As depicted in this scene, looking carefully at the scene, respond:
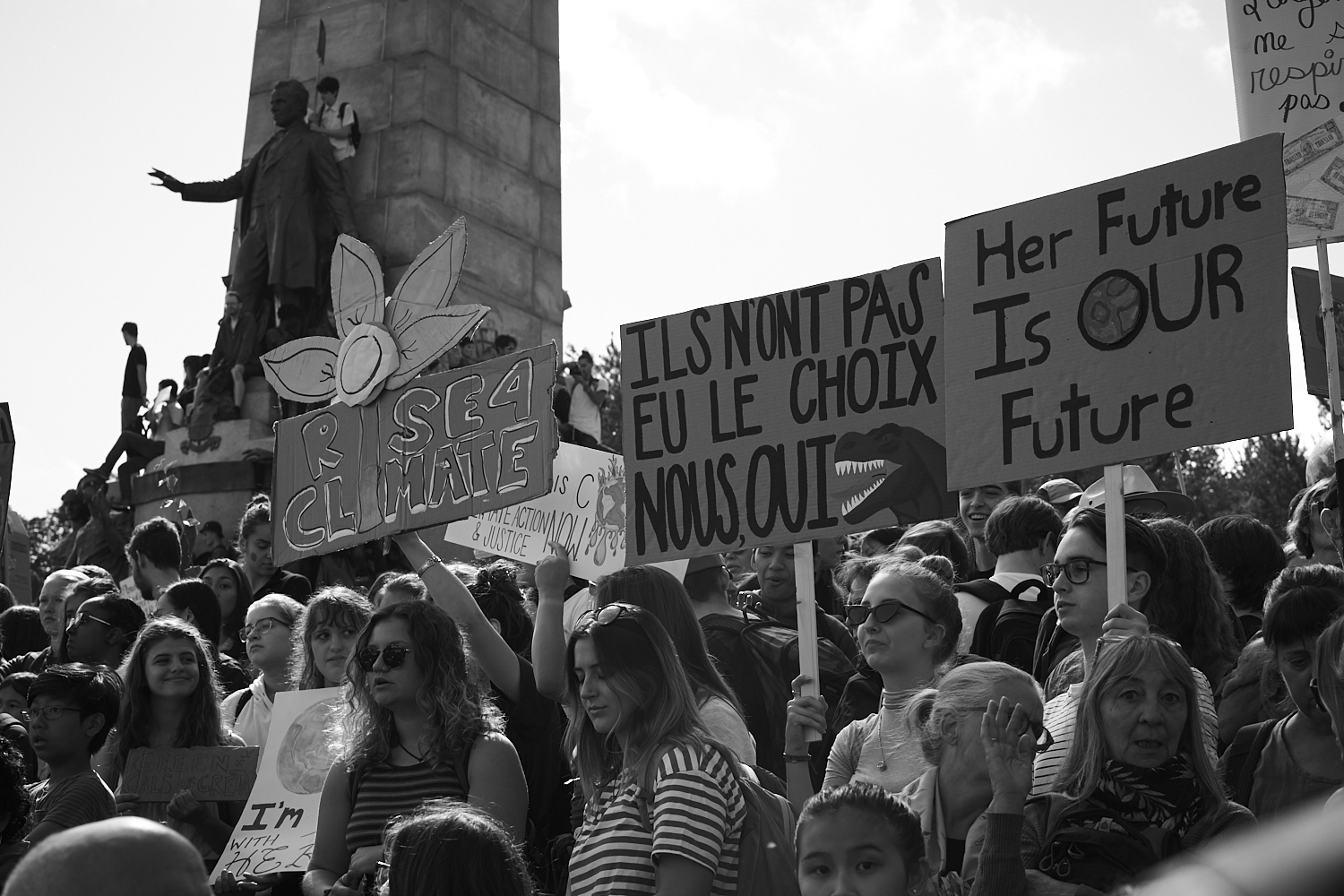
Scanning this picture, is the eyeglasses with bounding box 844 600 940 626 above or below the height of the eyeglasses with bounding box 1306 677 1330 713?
above

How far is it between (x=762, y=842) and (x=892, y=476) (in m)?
1.78

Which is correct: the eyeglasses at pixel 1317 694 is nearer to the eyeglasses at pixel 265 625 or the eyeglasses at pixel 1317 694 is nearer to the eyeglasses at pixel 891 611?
the eyeglasses at pixel 891 611

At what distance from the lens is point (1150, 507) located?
693 cm

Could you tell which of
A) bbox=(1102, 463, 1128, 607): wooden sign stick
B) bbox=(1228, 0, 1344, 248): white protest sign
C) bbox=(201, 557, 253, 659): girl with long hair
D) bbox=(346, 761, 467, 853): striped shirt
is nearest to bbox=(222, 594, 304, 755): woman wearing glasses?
bbox=(201, 557, 253, 659): girl with long hair

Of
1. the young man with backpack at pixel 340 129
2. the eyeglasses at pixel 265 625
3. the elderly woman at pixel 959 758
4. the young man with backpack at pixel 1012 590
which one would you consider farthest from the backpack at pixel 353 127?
the elderly woman at pixel 959 758

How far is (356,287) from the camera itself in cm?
651

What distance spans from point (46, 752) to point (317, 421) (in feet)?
5.84

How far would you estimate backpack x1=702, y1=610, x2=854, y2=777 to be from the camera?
5645 mm

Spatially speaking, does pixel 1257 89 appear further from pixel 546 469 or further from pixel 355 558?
pixel 355 558

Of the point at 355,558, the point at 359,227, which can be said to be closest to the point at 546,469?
the point at 355,558

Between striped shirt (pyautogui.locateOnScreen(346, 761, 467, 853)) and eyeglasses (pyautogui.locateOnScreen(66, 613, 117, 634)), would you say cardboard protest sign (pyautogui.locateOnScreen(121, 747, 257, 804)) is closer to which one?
striped shirt (pyautogui.locateOnScreen(346, 761, 467, 853))

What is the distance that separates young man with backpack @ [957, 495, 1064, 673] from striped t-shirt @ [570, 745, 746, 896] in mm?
1680

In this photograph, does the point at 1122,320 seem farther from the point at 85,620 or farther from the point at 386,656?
the point at 85,620

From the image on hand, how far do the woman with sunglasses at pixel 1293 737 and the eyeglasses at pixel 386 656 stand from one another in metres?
2.36
